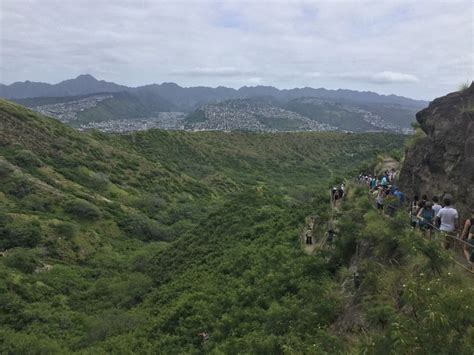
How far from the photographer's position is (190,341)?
1873cm

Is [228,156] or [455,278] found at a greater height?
[455,278]

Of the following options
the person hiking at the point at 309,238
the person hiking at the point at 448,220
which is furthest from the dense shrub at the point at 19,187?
the person hiking at the point at 448,220

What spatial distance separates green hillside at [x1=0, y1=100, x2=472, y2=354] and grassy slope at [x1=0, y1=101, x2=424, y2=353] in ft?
0.36

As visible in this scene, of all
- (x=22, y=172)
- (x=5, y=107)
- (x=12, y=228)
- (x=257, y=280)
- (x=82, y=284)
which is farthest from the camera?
(x=5, y=107)

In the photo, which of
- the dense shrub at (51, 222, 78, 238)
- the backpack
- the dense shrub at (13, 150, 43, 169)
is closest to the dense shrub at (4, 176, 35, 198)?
the dense shrub at (13, 150, 43, 169)

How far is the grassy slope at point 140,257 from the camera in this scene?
16969 millimetres

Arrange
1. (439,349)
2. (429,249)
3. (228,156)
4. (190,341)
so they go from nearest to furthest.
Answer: (439,349)
(429,249)
(190,341)
(228,156)

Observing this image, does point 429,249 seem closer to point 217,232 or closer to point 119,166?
point 217,232

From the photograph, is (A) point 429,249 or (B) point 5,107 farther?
(B) point 5,107

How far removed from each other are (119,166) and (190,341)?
2480 inches

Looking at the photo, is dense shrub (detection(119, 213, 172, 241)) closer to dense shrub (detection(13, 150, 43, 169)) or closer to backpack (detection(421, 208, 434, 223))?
dense shrub (detection(13, 150, 43, 169))

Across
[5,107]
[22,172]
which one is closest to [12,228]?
[22,172]

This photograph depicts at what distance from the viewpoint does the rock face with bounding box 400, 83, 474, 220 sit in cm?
1557

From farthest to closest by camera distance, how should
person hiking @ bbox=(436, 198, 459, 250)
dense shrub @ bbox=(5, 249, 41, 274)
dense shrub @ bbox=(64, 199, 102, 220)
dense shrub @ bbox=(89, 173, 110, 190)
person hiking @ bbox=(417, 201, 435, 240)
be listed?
1. dense shrub @ bbox=(89, 173, 110, 190)
2. dense shrub @ bbox=(64, 199, 102, 220)
3. dense shrub @ bbox=(5, 249, 41, 274)
4. person hiking @ bbox=(417, 201, 435, 240)
5. person hiking @ bbox=(436, 198, 459, 250)
